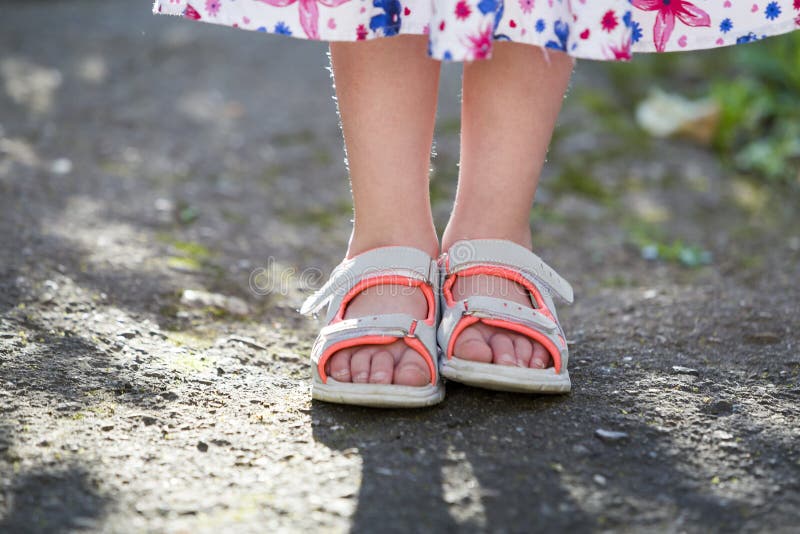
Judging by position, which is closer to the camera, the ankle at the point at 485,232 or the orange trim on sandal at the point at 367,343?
the orange trim on sandal at the point at 367,343

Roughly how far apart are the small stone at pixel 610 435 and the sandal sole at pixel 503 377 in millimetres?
103

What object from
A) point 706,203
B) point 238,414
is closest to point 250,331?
point 238,414

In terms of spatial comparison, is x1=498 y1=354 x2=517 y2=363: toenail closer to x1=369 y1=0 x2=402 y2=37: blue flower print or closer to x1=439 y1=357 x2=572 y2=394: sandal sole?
x1=439 y1=357 x2=572 y2=394: sandal sole

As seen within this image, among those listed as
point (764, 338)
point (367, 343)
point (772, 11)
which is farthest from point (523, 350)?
point (772, 11)

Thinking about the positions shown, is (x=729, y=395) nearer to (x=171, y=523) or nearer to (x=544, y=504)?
(x=544, y=504)

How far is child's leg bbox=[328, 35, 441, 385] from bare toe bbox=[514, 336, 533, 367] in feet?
0.50

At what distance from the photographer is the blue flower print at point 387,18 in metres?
1.21

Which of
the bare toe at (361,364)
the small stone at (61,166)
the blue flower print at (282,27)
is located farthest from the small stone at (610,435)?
the small stone at (61,166)

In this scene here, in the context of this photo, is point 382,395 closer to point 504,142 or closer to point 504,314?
point 504,314

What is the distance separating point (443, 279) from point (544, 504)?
19.6 inches

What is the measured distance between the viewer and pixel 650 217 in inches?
100

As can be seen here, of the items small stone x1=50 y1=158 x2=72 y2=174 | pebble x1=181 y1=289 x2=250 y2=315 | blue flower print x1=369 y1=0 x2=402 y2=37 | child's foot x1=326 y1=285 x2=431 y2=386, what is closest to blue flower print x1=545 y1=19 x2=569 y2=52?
blue flower print x1=369 y1=0 x2=402 y2=37

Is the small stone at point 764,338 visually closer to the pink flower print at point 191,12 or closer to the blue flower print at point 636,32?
the blue flower print at point 636,32

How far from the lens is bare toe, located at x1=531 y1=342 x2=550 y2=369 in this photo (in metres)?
1.24
